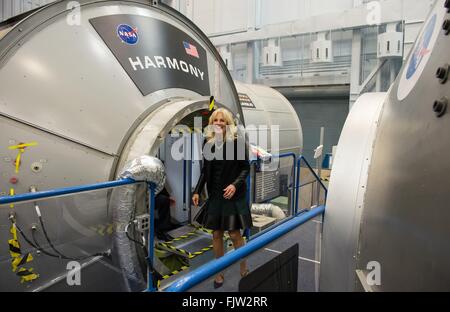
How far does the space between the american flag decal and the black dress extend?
1.20 m

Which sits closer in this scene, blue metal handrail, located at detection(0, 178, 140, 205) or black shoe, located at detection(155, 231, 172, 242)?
blue metal handrail, located at detection(0, 178, 140, 205)

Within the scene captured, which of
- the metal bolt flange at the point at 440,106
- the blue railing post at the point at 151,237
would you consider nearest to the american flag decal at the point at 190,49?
the blue railing post at the point at 151,237

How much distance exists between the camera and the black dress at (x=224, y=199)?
8.71ft

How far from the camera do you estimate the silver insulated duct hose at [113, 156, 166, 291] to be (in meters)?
2.19

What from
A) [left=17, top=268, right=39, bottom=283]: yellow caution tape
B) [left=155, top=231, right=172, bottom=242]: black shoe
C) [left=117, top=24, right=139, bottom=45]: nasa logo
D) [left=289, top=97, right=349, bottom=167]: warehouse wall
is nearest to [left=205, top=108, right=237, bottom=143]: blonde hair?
[left=117, top=24, right=139, bottom=45]: nasa logo

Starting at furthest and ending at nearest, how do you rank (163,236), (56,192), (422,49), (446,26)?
(163,236), (56,192), (422,49), (446,26)

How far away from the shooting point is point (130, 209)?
88.7 inches

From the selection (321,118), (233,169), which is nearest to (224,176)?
(233,169)

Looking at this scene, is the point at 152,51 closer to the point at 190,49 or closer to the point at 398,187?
the point at 190,49

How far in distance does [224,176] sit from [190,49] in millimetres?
1436

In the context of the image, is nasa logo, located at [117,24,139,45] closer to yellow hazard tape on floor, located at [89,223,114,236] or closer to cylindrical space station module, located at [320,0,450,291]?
yellow hazard tape on floor, located at [89,223,114,236]

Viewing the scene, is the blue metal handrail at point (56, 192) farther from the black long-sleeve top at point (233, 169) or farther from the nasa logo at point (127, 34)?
the nasa logo at point (127, 34)

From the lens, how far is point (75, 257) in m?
2.17

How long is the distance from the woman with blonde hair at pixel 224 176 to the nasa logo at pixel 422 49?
62.3 inches
